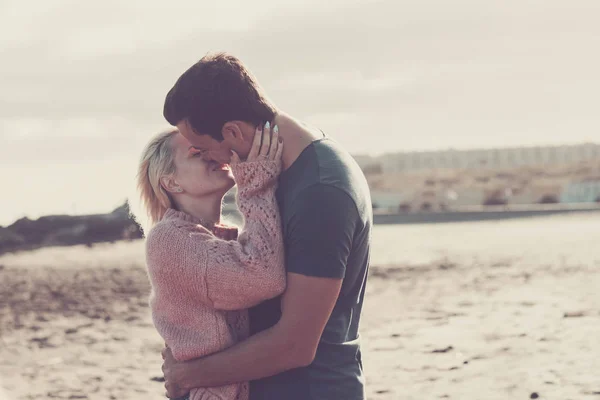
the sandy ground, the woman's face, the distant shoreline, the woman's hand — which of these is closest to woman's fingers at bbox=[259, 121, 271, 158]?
the woman's hand

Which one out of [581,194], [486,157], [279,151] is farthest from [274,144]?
[486,157]

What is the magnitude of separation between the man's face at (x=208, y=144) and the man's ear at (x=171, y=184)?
0.77 ft

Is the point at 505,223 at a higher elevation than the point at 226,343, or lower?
lower

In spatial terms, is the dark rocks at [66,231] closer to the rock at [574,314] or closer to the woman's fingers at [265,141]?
the rock at [574,314]

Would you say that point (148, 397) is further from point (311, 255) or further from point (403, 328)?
point (311, 255)

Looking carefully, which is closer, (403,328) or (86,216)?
(403,328)

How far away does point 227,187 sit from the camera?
2.90 metres

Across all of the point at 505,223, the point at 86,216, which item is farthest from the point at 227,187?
the point at 505,223

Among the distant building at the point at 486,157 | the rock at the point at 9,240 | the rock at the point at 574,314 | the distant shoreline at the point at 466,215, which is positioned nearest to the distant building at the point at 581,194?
the distant shoreline at the point at 466,215

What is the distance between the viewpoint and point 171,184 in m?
2.85

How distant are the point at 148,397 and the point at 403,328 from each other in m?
3.24

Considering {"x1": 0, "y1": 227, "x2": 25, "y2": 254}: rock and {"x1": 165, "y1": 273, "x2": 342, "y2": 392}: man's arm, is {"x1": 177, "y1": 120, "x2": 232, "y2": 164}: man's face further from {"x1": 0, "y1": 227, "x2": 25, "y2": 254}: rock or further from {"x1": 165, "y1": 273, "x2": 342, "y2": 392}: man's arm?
{"x1": 0, "y1": 227, "x2": 25, "y2": 254}: rock

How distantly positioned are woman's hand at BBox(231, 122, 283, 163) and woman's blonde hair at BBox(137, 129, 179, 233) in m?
0.42

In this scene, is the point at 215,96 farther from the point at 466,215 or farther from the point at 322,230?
the point at 466,215
